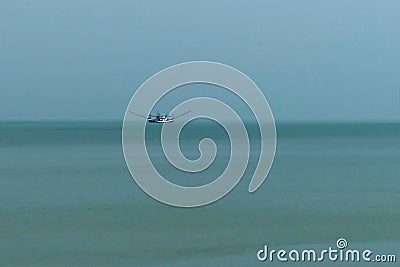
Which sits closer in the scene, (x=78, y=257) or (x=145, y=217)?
(x=78, y=257)

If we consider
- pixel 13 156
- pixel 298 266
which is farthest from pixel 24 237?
pixel 13 156

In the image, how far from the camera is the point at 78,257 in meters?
13.2

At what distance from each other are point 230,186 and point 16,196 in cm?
554

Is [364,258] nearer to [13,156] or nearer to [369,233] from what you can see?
[369,233]

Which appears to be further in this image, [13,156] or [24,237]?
[13,156]

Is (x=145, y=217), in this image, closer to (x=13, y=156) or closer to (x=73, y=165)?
(x=73, y=165)

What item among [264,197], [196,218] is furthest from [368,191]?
[196,218]

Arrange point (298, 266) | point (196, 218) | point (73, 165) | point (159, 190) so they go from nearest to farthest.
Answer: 1. point (298, 266)
2. point (159, 190)
3. point (196, 218)
4. point (73, 165)

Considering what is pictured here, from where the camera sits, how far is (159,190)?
1427 centimetres

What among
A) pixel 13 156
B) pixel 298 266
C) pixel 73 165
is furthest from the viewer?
pixel 13 156

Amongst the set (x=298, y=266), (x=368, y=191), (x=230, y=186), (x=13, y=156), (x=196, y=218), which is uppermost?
(x=13, y=156)

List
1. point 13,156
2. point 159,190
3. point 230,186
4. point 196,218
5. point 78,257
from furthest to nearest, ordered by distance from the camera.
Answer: point 13,156
point 230,186
point 196,218
point 159,190
point 78,257

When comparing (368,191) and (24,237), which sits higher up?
(368,191)

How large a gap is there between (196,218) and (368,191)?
7326mm
